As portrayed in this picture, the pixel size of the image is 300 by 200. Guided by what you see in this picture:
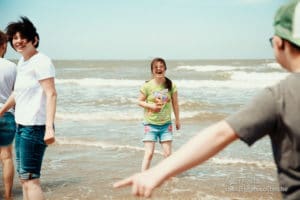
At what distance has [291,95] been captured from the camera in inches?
52.6

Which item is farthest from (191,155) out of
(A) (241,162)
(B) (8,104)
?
(A) (241,162)

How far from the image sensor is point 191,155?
1.34 metres

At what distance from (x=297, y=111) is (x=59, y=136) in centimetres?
834

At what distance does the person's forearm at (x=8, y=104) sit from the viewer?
3.98m

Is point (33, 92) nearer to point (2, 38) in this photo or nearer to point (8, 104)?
point (8, 104)

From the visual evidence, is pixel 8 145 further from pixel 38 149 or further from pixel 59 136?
pixel 59 136

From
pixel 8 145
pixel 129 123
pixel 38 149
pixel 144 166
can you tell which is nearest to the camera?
pixel 38 149

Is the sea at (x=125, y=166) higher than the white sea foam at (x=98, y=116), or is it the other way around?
the sea at (x=125, y=166)

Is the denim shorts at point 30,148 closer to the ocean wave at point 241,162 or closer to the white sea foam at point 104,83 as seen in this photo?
the ocean wave at point 241,162

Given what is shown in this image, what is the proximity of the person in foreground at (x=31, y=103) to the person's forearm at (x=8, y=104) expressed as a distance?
330mm

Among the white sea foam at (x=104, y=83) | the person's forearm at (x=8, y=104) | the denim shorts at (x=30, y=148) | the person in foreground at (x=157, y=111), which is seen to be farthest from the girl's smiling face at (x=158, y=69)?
the white sea foam at (x=104, y=83)

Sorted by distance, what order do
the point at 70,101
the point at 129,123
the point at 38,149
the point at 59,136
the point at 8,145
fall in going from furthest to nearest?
the point at 70,101 < the point at 129,123 < the point at 59,136 < the point at 8,145 < the point at 38,149

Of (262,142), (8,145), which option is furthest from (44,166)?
(262,142)

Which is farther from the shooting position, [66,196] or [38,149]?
[66,196]
